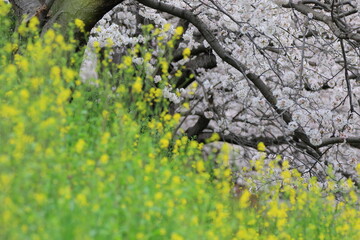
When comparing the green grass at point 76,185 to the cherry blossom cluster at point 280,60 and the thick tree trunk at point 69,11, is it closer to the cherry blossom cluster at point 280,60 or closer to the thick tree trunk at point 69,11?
the thick tree trunk at point 69,11

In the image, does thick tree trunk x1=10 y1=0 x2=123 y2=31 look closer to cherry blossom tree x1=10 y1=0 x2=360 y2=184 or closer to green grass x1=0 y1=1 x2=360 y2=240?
cherry blossom tree x1=10 y1=0 x2=360 y2=184

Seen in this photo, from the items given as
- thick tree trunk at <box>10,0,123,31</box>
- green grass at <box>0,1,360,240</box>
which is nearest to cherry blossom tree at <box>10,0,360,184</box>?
thick tree trunk at <box>10,0,123,31</box>

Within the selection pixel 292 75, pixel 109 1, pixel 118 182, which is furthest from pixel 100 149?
pixel 292 75

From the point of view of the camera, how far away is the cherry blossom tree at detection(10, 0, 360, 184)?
684 centimetres

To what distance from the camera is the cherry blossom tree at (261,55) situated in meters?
6.84

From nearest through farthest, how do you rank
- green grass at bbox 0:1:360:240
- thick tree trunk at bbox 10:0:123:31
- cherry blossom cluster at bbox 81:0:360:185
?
1. green grass at bbox 0:1:360:240
2. thick tree trunk at bbox 10:0:123:31
3. cherry blossom cluster at bbox 81:0:360:185

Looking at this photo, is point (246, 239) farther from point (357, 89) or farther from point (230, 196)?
point (357, 89)

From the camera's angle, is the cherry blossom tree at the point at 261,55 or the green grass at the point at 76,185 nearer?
the green grass at the point at 76,185

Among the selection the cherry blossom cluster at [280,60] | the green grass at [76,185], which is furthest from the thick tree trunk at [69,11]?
the green grass at [76,185]

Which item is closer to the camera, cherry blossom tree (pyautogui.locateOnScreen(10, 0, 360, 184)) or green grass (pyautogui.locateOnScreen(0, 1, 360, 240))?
green grass (pyautogui.locateOnScreen(0, 1, 360, 240))

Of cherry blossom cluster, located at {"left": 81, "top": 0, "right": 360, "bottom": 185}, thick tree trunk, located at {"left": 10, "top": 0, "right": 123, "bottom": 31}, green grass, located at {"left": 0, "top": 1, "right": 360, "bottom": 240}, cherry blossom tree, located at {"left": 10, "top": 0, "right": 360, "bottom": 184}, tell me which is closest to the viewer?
green grass, located at {"left": 0, "top": 1, "right": 360, "bottom": 240}

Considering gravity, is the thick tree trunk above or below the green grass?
above

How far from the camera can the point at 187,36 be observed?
9.75m

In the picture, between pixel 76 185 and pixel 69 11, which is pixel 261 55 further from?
pixel 76 185
